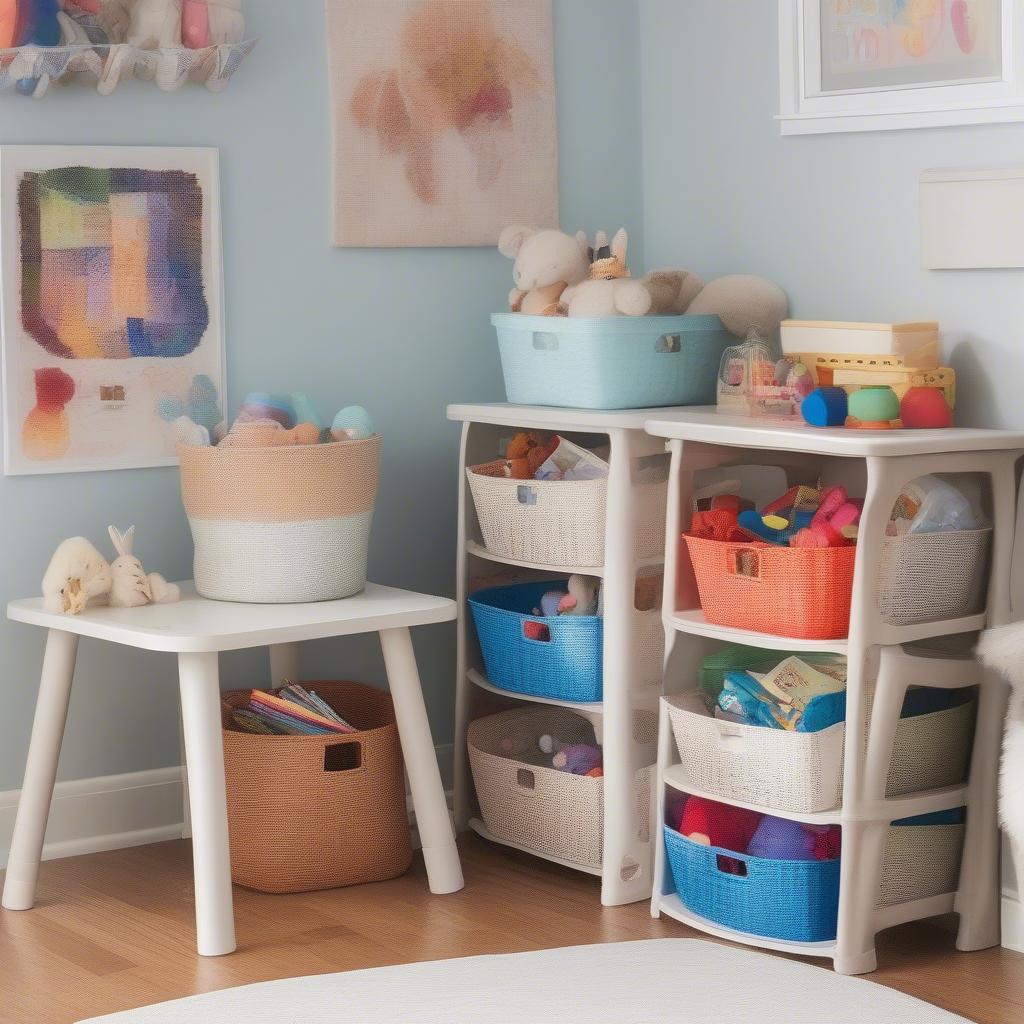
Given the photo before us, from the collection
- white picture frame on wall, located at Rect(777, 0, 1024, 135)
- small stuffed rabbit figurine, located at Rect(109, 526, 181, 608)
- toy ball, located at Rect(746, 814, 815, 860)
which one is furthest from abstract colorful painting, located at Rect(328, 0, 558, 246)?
toy ball, located at Rect(746, 814, 815, 860)

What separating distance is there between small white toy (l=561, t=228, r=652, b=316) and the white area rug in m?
1.04

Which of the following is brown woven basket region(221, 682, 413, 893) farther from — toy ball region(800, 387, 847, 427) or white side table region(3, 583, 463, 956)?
toy ball region(800, 387, 847, 427)

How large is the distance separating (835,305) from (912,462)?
63 cm

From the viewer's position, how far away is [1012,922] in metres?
2.41

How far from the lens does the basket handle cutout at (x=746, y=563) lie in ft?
7.79

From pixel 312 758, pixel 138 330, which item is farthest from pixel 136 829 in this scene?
pixel 138 330

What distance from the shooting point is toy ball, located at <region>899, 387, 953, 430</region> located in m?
2.42

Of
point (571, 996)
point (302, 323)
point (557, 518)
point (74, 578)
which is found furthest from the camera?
point (302, 323)

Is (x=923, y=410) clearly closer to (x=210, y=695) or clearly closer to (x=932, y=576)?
(x=932, y=576)

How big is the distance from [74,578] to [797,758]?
115 cm

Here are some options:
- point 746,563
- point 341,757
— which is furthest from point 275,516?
point 746,563

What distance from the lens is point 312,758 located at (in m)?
2.64

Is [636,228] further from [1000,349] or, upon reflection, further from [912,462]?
[912,462]

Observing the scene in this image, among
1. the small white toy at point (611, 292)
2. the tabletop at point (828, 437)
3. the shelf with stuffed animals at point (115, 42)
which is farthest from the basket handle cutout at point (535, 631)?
the shelf with stuffed animals at point (115, 42)
